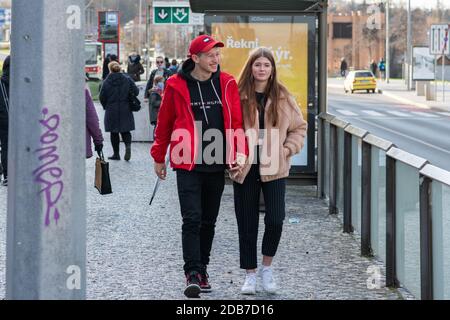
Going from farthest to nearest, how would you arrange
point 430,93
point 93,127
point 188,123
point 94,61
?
point 94,61, point 430,93, point 93,127, point 188,123

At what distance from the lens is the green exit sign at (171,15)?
29.3 m

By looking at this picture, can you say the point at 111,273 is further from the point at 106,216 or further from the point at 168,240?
the point at 106,216

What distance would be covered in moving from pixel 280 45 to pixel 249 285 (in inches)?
235

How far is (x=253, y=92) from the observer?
292 inches

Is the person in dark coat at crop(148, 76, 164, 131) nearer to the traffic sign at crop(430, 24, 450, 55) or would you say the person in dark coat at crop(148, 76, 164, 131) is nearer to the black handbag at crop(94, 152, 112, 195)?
the black handbag at crop(94, 152, 112, 195)

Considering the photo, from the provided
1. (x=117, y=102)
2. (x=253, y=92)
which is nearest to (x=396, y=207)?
(x=253, y=92)

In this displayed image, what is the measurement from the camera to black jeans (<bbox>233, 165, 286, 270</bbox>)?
7.42 meters

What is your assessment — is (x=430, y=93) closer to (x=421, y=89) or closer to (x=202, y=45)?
(x=421, y=89)

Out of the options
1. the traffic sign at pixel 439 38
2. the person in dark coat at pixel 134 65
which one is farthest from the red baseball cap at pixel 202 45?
the traffic sign at pixel 439 38

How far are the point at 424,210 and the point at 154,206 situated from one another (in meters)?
6.38

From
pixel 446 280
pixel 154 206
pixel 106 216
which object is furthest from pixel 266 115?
pixel 154 206

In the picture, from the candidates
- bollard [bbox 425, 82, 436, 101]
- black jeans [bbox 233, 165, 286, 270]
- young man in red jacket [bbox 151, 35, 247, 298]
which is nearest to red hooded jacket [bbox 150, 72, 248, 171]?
young man in red jacket [bbox 151, 35, 247, 298]

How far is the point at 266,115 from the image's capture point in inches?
292

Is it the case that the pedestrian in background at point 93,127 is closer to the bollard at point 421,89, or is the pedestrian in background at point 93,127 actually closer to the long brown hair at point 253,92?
the long brown hair at point 253,92
